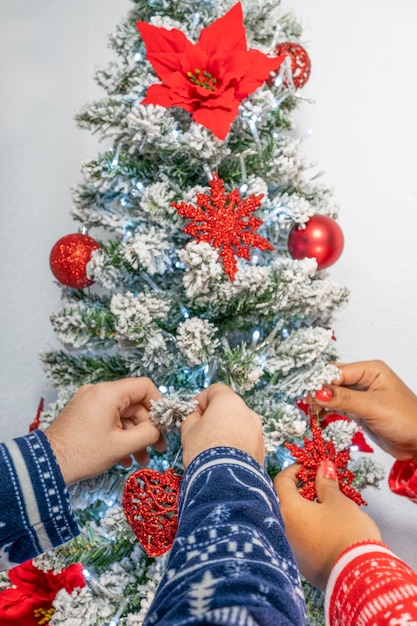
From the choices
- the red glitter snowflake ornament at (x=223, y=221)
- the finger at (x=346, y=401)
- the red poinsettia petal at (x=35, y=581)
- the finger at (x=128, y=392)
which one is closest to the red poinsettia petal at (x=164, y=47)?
the red glitter snowflake ornament at (x=223, y=221)

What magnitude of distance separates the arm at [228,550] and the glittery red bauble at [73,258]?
353 mm

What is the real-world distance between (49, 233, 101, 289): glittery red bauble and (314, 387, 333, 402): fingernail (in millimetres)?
390

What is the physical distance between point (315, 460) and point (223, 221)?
1.16 feet

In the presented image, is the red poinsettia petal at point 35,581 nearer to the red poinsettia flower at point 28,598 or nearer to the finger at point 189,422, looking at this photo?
the red poinsettia flower at point 28,598

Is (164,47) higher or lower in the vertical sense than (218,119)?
higher

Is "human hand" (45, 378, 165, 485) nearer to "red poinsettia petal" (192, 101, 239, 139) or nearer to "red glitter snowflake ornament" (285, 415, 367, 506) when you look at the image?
"red glitter snowflake ornament" (285, 415, 367, 506)

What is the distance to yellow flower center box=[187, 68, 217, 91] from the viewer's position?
0.70 metres

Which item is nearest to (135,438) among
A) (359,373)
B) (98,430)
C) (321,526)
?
(98,430)

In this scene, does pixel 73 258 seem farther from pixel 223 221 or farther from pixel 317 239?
pixel 317 239

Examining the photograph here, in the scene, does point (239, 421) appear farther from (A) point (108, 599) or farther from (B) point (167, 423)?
(A) point (108, 599)

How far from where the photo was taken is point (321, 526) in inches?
24.2

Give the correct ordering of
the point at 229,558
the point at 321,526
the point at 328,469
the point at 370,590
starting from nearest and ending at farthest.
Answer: the point at 229,558, the point at 370,590, the point at 321,526, the point at 328,469

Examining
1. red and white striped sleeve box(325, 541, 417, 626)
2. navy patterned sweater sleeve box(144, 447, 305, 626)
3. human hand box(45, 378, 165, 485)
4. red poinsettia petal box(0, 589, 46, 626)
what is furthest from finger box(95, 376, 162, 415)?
red poinsettia petal box(0, 589, 46, 626)

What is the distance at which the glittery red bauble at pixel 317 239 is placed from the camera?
764 mm
